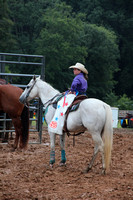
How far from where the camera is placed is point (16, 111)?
1028 centimetres

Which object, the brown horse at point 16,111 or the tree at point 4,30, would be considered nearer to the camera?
the brown horse at point 16,111

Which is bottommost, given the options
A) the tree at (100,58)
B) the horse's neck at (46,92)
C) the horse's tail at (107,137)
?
the horse's tail at (107,137)

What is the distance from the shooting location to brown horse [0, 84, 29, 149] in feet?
33.6

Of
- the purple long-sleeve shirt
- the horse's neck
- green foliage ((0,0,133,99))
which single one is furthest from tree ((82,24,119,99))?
the purple long-sleeve shirt

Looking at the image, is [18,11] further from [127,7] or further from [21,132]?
[21,132]

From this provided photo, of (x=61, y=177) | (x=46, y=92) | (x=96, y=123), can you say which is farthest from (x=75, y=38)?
(x=61, y=177)

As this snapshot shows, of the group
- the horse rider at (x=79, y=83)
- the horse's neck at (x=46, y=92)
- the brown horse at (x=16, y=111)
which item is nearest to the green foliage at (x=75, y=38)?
the brown horse at (x=16, y=111)

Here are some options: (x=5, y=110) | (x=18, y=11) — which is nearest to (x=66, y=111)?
(x=5, y=110)

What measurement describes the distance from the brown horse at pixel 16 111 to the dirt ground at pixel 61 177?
0.36m

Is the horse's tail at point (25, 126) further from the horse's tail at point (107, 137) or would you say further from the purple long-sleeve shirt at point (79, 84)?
→ the horse's tail at point (107, 137)

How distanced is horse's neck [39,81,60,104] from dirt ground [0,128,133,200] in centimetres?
131

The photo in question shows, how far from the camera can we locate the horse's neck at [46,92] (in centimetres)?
888

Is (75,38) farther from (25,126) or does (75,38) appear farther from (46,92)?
(46,92)

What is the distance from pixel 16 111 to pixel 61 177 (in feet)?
11.6
